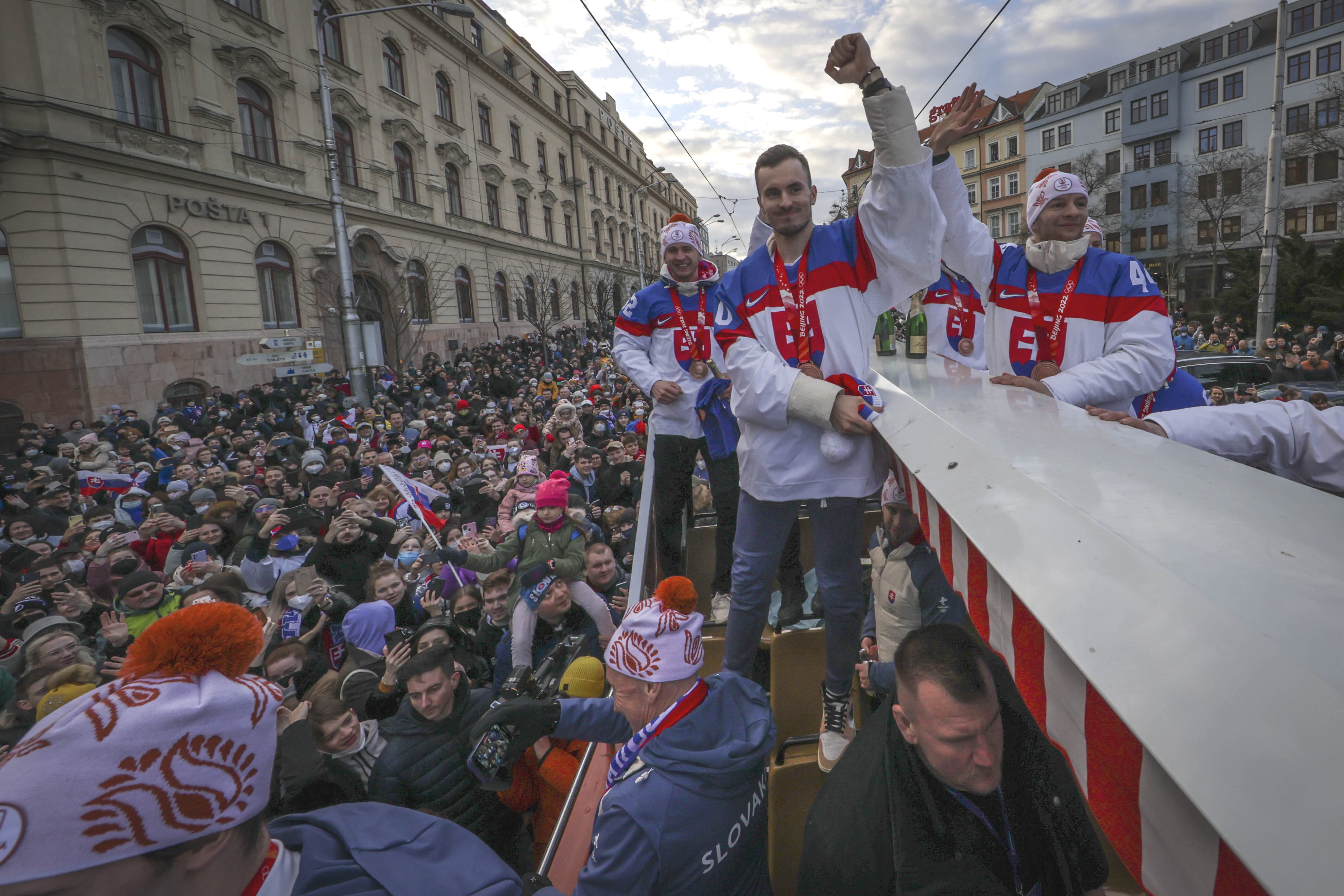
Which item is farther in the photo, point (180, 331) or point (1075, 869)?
point (180, 331)

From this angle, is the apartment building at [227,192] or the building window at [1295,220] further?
the building window at [1295,220]

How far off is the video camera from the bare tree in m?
36.8

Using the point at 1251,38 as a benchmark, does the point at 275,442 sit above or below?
below

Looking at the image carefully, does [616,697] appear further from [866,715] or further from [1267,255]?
[1267,255]

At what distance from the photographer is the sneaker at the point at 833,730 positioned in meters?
2.47

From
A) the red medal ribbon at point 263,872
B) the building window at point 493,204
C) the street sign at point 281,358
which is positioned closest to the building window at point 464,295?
the building window at point 493,204

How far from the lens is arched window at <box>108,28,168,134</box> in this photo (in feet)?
53.7

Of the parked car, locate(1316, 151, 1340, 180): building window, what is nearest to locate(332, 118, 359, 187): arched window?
the parked car

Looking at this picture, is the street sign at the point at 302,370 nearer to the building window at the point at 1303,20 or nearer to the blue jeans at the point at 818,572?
the blue jeans at the point at 818,572

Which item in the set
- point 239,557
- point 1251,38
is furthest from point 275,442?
point 1251,38

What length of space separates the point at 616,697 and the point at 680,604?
0.41 m

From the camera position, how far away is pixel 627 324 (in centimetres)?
425

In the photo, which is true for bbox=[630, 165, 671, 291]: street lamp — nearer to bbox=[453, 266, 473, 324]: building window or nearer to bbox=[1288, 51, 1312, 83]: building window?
bbox=[453, 266, 473, 324]: building window

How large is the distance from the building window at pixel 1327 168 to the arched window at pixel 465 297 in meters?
39.6
